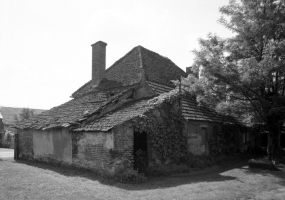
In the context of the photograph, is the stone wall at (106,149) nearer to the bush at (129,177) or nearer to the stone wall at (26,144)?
the bush at (129,177)

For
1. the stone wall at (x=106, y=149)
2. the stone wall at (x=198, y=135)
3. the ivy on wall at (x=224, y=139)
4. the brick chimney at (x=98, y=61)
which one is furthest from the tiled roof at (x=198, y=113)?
the brick chimney at (x=98, y=61)

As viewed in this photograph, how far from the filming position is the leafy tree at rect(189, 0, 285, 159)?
1373 cm

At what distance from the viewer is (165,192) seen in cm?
873

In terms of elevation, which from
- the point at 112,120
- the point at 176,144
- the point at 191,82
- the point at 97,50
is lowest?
the point at 176,144

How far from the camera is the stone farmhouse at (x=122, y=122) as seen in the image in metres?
Result: 11.5

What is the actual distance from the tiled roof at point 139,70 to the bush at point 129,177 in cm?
793

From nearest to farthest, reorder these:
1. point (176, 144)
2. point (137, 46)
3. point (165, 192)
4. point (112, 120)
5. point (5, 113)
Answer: point (165, 192) → point (112, 120) → point (176, 144) → point (137, 46) → point (5, 113)

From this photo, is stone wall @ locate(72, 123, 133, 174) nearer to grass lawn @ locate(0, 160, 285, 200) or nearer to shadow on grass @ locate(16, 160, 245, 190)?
shadow on grass @ locate(16, 160, 245, 190)

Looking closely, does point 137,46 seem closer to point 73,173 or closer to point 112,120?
point 112,120

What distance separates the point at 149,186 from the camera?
9.74 meters

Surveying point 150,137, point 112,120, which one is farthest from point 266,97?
point 112,120

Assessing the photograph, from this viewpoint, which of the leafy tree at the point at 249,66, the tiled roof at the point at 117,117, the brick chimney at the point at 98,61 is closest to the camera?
the tiled roof at the point at 117,117

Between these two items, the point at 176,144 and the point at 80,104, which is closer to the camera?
the point at 176,144

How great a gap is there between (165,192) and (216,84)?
8.38m
